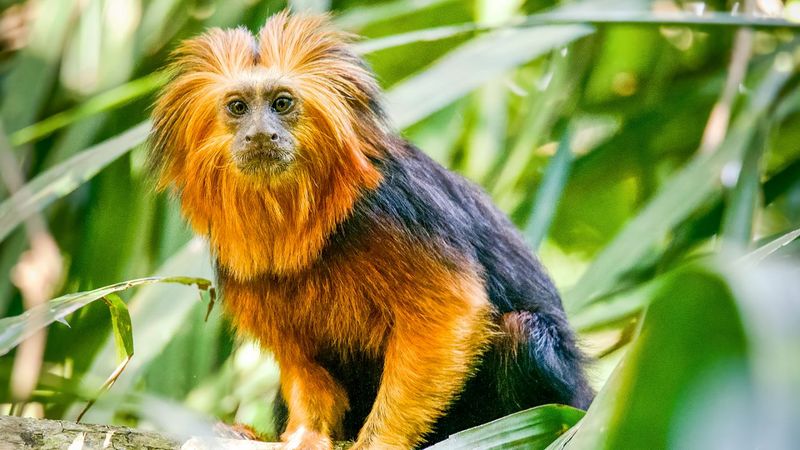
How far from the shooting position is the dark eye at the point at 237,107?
9.30 feet

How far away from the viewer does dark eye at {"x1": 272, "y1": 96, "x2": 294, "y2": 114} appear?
283cm

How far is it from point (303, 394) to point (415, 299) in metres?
0.53

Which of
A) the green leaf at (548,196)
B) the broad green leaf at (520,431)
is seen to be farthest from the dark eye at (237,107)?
the broad green leaf at (520,431)

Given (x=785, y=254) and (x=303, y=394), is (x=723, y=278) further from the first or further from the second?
(x=303, y=394)

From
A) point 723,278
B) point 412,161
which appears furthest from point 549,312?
point 723,278

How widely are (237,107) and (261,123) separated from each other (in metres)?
0.18

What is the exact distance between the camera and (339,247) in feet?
9.21

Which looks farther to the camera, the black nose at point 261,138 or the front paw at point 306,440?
the front paw at point 306,440

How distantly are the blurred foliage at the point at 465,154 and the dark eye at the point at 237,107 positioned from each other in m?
0.45

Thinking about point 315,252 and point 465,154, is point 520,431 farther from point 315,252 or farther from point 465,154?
point 465,154

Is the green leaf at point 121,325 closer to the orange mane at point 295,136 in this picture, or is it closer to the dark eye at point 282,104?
the orange mane at point 295,136

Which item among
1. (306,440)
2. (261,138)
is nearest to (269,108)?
(261,138)

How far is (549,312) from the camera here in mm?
3139

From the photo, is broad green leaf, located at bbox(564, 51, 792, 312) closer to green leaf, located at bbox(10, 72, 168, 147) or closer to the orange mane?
the orange mane
